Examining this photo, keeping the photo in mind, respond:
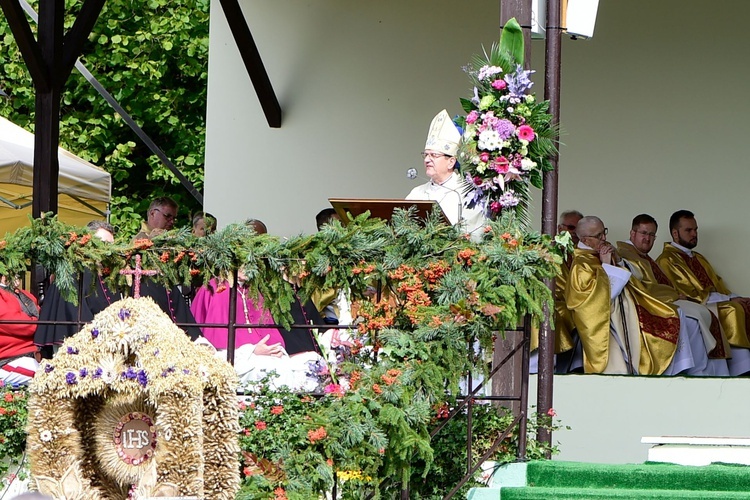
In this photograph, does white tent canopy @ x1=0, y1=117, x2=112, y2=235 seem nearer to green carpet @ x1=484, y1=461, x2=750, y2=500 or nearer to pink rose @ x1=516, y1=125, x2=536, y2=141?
pink rose @ x1=516, y1=125, x2=536, y2=141

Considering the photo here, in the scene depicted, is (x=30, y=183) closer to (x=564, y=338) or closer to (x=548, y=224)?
(x=564, y=338)

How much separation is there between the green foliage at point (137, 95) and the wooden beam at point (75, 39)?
11.5 metres

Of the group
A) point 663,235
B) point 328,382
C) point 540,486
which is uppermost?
point 663,235

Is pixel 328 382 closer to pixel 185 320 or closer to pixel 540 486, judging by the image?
Answer: pixel 540 486

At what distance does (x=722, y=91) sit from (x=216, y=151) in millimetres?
4831

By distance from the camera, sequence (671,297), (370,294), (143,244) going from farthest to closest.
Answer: (671,297) → (370,294) → (143,244)

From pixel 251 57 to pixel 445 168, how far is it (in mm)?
5034

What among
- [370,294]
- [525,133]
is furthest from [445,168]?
[370,294]

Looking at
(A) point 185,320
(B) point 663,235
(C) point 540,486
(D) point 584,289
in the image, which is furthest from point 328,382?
(B) point 663,235

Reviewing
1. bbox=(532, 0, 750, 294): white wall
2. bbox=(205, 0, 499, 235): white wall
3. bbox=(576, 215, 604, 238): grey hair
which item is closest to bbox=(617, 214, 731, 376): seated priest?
bbox=(576, 215, 604, 238): grey hair

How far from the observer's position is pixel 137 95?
22516 millimetres

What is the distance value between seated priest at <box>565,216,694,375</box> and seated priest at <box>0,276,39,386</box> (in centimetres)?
367

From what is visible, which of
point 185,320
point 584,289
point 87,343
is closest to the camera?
point 87,343

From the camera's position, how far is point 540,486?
647 centimetres
